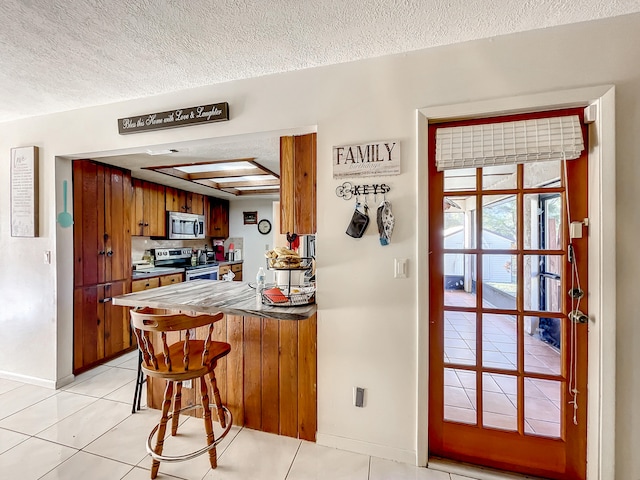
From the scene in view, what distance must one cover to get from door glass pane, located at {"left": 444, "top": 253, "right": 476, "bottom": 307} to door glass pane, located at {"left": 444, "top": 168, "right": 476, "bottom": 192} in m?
0.39

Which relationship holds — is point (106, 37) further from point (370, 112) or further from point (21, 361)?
point (21, 361)

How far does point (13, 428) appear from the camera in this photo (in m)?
1.98

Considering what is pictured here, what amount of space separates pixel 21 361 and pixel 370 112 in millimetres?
3755

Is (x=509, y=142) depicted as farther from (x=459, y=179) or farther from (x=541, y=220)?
(x=541, y=220)

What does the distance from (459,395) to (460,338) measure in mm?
355

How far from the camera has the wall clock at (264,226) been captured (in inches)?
224

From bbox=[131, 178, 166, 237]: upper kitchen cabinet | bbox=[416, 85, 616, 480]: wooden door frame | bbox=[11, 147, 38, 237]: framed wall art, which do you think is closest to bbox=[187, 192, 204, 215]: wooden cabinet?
bbox=[131, 178, 166, 237]: upper kitchen cabinet

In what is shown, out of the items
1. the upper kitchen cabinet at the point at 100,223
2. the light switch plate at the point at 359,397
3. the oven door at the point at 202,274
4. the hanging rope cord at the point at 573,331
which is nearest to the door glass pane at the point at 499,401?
the hanging rope cord at the point at 573,331

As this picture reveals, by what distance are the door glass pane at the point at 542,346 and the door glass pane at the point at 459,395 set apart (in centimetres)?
32

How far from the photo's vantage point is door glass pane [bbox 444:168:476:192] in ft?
5.36

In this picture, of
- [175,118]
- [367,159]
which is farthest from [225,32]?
[367,159]

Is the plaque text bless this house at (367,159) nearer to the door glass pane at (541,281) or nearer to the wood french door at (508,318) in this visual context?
the wood french door at (508,318)

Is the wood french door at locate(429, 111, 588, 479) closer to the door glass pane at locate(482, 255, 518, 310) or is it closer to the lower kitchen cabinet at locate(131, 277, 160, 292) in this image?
the door glass pane at locate(482, 255, 518, 310)

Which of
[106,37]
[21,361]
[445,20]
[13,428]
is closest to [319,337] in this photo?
[445,20]
